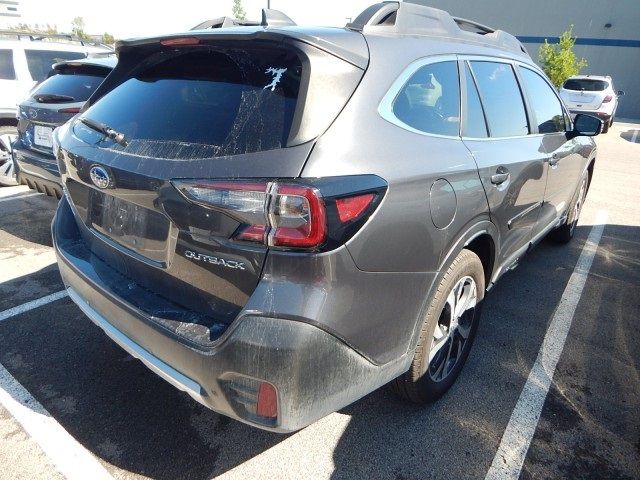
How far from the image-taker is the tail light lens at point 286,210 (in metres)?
1.51

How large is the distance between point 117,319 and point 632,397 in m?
2.82

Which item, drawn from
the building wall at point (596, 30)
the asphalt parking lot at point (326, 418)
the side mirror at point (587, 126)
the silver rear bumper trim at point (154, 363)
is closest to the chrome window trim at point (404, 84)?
the silver rear bumper trim at point (154, 363)

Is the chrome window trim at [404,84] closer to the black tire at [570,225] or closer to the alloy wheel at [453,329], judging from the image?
the alloy wheel at [453,329]

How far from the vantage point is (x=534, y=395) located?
2.63 meters

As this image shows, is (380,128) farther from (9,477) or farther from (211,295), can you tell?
(9,477)

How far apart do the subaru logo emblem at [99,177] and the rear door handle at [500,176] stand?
1854mm

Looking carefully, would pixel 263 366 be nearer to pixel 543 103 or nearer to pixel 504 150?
pixel 504 150

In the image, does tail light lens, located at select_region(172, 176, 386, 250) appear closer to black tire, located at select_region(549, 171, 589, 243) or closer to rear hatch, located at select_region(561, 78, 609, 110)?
black tire, located at select_region(549, 171, 589, 243)

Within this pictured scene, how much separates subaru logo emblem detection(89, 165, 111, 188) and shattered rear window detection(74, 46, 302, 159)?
0.37 ft

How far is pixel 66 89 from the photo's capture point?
4750mm

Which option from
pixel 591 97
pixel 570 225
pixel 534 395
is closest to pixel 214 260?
pixel 534 395

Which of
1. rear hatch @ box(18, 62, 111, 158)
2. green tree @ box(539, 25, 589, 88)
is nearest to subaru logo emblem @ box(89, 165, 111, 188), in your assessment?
rear hatch @ box(18, 62, 111, 158)

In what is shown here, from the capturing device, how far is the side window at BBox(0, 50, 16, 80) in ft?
22.6

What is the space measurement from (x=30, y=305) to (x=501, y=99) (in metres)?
3.52
